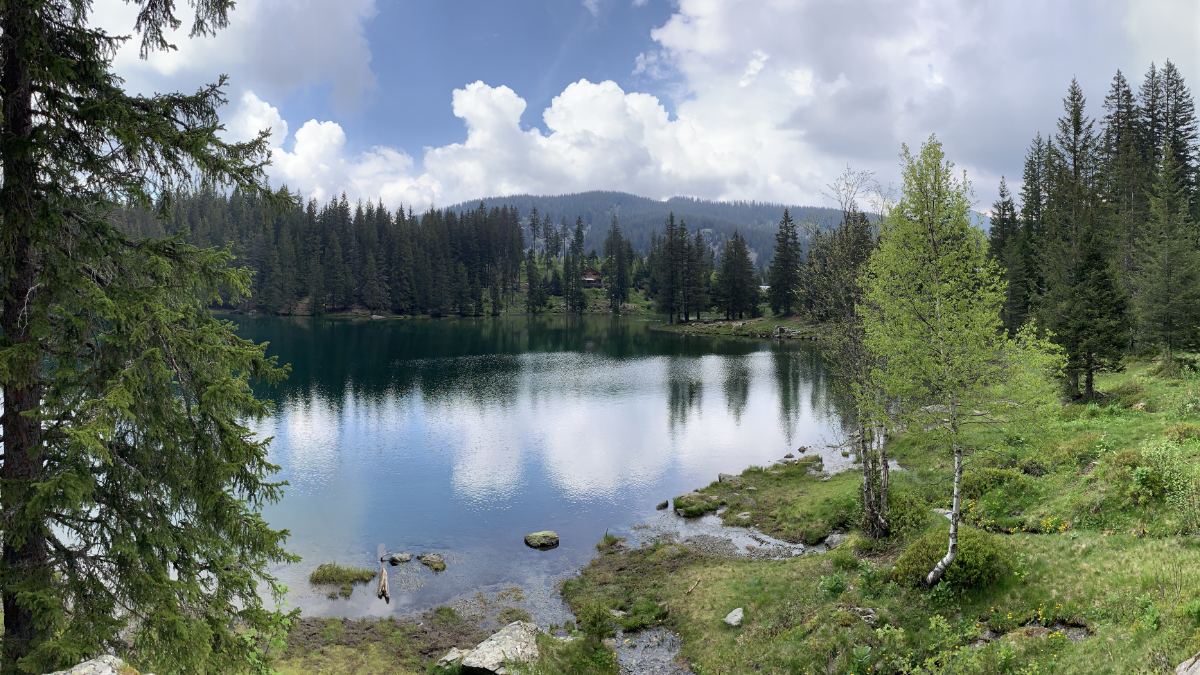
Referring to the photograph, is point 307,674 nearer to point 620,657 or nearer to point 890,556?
point 620,657

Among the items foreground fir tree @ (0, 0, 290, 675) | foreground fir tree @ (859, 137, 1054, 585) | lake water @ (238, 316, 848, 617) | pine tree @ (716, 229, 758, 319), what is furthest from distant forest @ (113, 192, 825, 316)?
foreground fir tree @ (0, 0, 290, 675)

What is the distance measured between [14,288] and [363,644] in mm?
11779

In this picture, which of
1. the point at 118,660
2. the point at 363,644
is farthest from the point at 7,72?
the point at 363,644

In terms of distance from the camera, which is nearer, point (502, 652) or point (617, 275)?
point (502, 652)

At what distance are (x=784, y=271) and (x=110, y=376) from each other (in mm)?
95848

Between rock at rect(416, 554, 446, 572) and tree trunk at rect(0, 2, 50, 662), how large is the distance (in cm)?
1315

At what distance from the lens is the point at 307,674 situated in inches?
533

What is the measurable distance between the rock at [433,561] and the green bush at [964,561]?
47.2 feet

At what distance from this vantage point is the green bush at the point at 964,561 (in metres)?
12.0

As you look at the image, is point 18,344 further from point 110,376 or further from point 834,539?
point 834,539

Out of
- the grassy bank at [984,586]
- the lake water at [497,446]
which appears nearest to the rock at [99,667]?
the grassy bank at [984,586]

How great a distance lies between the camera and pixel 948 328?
12.7 meters

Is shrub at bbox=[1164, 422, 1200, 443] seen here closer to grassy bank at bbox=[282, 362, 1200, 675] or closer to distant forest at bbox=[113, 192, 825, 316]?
grassy bank at bbox=[282, 362, 1200, 675]

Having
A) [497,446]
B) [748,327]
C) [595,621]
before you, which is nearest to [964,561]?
[595,621]
